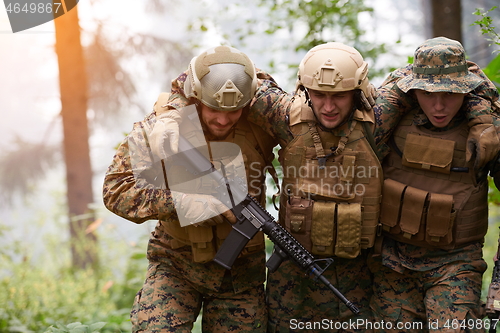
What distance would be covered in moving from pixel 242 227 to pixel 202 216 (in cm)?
32

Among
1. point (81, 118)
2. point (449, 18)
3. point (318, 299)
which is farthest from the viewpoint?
point (81, 118)

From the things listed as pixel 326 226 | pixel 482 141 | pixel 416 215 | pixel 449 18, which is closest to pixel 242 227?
pixel 326 226

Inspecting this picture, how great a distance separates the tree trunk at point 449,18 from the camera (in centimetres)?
532

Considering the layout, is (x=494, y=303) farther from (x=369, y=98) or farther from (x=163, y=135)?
(x=163, y=135)

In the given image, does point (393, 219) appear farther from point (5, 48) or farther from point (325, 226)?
point (5, 48)

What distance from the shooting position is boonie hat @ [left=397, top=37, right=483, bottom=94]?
3.09 metres

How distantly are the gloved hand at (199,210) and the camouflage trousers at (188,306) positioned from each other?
556 millimetres

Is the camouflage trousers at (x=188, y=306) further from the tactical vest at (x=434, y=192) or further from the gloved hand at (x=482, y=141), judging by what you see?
the gloved hand at (x=482, y=141)

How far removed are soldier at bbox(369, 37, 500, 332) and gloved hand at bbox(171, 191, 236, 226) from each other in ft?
4.20

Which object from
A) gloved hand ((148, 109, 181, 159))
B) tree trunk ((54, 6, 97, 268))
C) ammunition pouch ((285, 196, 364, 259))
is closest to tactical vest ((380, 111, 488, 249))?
ammunition pouch ((285, 196, 364, 259))

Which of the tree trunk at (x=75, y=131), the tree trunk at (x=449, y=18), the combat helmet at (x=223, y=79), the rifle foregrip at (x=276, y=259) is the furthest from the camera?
the tree trunk at (x=75, y=131)

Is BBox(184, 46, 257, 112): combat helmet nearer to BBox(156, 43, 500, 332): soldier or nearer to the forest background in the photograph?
BBox(156, 43, 500, 332): soldier

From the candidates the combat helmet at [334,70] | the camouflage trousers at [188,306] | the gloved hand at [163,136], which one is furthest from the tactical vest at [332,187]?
the gloved hand at [163,136]

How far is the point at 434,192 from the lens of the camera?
11.0 feet
